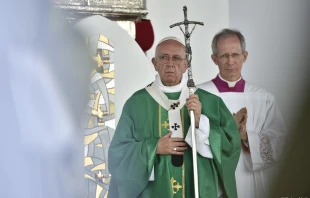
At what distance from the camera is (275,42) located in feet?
13.3

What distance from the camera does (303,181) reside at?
3998 mm

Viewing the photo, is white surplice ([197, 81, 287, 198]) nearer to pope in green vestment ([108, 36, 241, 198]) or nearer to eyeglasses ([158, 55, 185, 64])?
pope in green vestment ([108, 36, 241, 198])

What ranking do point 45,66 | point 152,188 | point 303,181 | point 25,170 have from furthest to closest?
1. point 303,181
2. point 152,188
3. point 45,66
4. point 25,170

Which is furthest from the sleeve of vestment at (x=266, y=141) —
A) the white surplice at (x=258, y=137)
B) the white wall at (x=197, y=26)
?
the white wall at (x=197, y=26)

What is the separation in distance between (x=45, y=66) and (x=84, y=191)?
81.8 inches

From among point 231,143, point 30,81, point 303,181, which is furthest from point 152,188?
point 30,81

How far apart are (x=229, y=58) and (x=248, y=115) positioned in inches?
16.4

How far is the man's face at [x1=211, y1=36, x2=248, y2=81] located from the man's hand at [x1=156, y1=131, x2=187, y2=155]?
2.09 ft

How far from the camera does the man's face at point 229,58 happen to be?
12.7 feet

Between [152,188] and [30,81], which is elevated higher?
[30,81]

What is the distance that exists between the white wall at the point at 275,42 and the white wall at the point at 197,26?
143 millimetres

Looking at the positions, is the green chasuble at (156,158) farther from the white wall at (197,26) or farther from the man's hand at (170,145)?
the white wall at (197,26)

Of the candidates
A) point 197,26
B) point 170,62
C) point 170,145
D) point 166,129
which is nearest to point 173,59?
point 170,62

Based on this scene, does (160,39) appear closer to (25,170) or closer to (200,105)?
(200,105)
